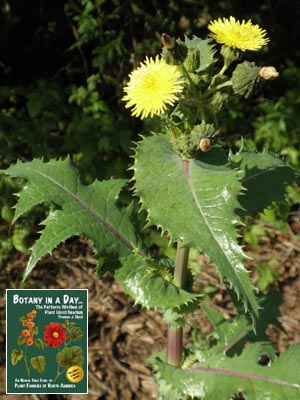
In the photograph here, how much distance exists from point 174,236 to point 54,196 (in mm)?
580

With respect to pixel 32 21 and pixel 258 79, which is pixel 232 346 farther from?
pixel 32 21

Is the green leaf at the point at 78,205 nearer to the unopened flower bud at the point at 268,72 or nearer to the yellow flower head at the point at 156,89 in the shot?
the yellow flower head at the point at 156,89

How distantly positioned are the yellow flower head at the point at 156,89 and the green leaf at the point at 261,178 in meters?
0.55

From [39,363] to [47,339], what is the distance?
13cm

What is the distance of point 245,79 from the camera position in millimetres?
1603

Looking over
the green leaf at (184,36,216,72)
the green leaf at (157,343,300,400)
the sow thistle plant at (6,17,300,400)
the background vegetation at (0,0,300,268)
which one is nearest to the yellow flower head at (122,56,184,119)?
the sow thistle plant at (6,17,300,400)

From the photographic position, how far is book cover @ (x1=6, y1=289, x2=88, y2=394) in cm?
257

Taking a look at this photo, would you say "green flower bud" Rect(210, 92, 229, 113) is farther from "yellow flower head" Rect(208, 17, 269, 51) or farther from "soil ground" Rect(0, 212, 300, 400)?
"soil ground" Rect(0, 212, 300, 400)

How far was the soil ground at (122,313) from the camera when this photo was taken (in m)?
3.03

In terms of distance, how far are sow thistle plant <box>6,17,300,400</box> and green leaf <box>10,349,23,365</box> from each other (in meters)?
0.75

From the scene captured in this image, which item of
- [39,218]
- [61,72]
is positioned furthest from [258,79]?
[61,72]

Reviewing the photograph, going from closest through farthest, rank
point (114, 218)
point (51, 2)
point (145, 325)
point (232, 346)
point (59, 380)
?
point (114, 218) → point (232, 346) → point (59, 380) → point (145, 325) → point (51, 2)

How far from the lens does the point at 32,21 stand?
4.45 metres

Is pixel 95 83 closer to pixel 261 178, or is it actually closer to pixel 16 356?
pixel 16 356
